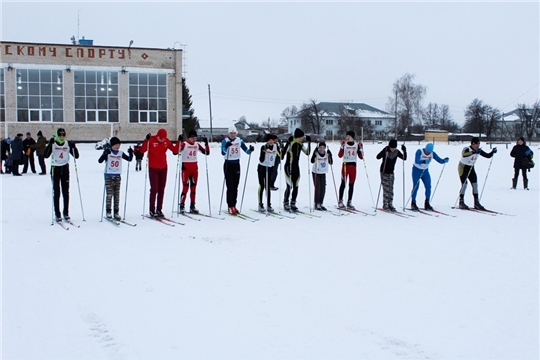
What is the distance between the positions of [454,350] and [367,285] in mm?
1686

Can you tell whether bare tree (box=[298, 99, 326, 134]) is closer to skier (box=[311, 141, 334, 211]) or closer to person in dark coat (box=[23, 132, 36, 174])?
person in dark coat (box=[23, 132, 36, 174])

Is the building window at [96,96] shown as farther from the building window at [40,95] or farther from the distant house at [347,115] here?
the distant house at [347,115]

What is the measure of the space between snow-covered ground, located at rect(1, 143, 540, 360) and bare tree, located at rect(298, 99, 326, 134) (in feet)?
255

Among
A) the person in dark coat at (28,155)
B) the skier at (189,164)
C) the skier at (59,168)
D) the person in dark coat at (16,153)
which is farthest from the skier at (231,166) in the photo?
the person in dark coat at (16,153)

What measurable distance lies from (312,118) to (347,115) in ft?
19.3

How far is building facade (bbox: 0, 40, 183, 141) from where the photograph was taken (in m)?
41.6

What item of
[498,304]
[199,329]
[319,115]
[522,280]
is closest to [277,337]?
[199,329]

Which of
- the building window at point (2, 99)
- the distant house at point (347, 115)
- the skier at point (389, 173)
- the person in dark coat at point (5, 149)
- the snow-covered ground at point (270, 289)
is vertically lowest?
the snow-covered ground at point (270, 289)

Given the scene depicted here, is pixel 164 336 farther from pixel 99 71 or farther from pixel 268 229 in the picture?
pixel 99 71

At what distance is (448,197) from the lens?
1465 centimetres

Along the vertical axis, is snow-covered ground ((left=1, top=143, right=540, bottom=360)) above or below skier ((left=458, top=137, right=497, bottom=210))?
below

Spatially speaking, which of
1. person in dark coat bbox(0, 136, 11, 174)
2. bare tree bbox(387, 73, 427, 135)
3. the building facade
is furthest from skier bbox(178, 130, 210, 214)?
bare tree bbox(387, 73, 427, 135)

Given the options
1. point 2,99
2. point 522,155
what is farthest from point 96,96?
point 522,155

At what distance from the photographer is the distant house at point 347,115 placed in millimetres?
89125
